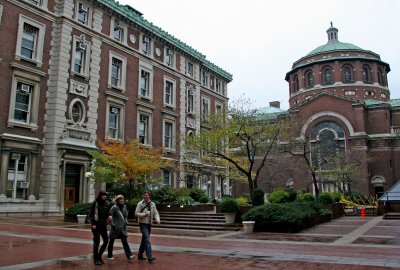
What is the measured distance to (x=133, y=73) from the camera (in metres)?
36.7

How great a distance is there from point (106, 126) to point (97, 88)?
10.6 feet

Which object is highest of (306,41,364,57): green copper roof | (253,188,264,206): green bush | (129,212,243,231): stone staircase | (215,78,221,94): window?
(306,41,364,57): green copper roof

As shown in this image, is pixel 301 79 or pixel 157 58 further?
pixel 301 79

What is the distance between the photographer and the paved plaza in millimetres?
9805

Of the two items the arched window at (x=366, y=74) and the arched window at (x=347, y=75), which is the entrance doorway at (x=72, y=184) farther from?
the arched window at (x=366, y=74)

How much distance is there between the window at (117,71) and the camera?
34438mm

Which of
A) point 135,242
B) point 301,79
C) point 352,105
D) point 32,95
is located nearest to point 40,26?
point 32,95

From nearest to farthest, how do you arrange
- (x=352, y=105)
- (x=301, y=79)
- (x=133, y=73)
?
(x=133, y=73) < (x=352, y=105) < (x=301, y=79)

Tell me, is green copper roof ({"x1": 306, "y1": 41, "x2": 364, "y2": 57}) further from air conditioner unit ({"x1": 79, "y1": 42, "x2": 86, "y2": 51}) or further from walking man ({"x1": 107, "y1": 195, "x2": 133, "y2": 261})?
walking man ({"x1": 107, "y1": 195, "x2": 133, "y2": 261})

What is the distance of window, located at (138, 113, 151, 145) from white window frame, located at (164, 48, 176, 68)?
7.14 meters

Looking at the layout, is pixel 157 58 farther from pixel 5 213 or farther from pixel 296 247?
pixel 296 247

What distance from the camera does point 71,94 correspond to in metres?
30.1

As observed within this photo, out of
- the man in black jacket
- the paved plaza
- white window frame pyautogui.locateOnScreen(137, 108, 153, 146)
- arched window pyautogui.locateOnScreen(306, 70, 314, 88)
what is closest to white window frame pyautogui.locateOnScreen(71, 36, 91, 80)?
white window frame pyautogui.locateOnScreen(137, 108, 153, 146)

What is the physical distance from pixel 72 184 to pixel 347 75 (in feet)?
179
